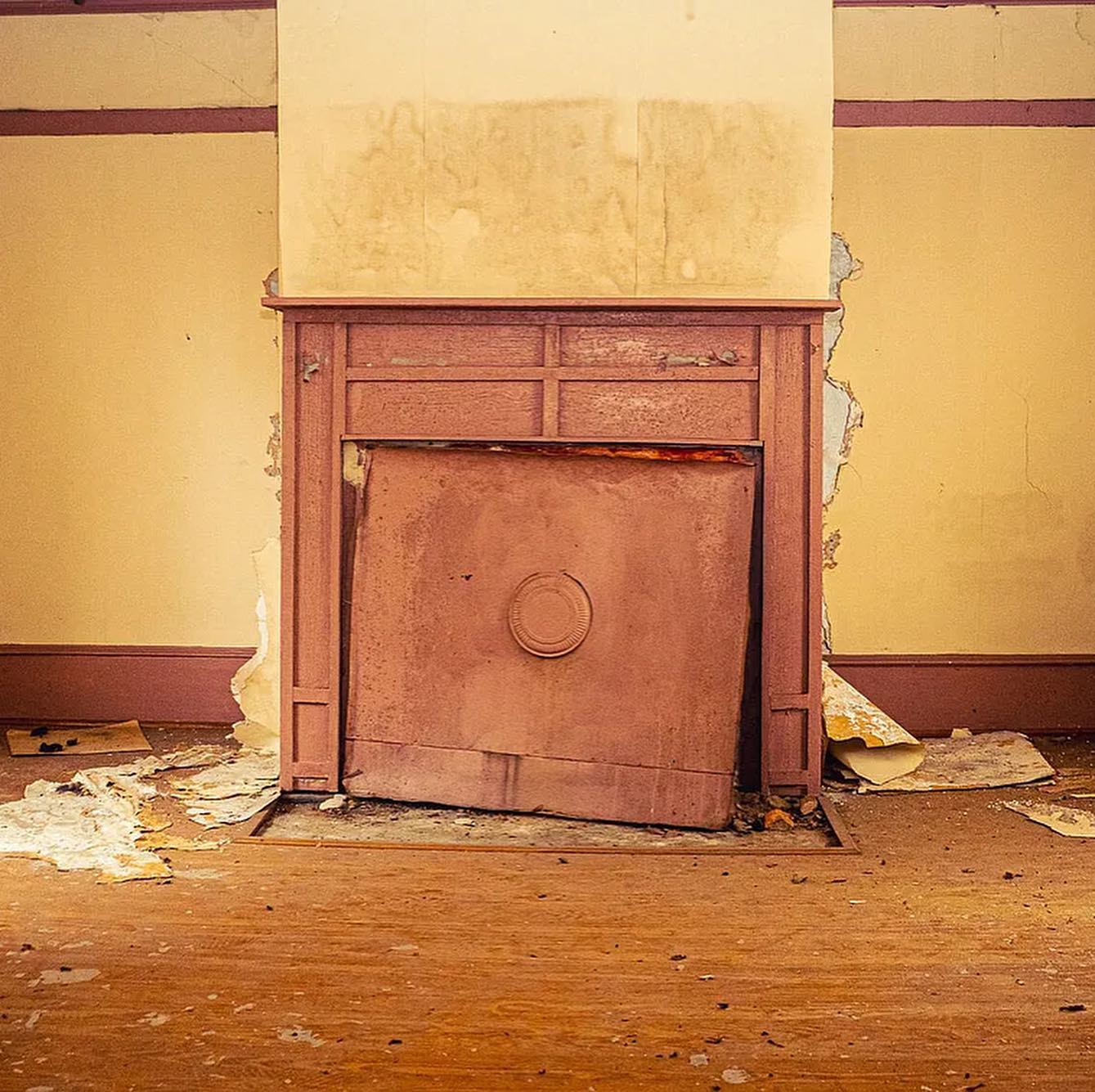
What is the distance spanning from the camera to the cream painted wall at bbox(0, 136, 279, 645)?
555cm

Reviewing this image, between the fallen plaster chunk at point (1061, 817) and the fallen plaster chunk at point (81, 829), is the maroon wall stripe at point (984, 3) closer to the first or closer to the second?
the fallen plaster chunk at point (1061, 817)

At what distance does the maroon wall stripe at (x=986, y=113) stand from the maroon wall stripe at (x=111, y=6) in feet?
8.49

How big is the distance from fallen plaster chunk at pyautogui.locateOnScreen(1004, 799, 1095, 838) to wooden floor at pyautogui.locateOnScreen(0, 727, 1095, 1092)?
109mm

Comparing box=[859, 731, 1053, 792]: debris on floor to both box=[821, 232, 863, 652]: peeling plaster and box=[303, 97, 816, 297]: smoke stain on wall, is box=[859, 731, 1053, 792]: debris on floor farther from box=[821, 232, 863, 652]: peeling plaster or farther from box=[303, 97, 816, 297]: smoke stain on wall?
box=[303, 97, 816, 297]: smoke stain on wall

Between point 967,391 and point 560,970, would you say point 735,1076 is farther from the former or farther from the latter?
point 967,391

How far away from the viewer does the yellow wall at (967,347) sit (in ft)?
17.6

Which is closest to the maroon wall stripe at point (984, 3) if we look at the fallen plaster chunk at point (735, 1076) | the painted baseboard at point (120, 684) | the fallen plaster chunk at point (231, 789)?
the painted baseboard at point (120, 684)

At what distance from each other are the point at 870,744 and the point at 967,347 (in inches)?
70.3

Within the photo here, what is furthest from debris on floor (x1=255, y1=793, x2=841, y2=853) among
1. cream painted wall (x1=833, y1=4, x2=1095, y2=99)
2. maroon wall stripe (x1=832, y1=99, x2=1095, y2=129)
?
cream painted wall (x1=833, y1=4, x2=1095, y2=99)

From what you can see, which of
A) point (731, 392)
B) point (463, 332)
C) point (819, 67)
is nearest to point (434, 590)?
point (463, 332)

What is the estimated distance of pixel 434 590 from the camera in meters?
4.36

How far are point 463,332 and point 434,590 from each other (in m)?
0.89

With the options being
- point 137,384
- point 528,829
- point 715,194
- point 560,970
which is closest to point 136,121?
point 137,384

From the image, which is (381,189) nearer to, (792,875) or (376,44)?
(376,44)
